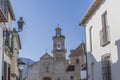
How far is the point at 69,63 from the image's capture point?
7956cm

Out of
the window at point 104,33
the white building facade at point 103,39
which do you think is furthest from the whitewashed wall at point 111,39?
the window at point 104,33

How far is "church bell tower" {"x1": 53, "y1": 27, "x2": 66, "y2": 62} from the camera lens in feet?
242

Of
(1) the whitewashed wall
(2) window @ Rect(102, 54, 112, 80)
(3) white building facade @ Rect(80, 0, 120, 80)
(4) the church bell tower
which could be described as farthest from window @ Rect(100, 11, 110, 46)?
(4) the church bell tower

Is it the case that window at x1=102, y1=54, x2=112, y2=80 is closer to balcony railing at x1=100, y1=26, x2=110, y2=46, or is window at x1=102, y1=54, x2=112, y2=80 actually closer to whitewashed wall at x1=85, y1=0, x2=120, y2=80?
whitewashed wall at x1=85, y1=0, x2=120, y2=80

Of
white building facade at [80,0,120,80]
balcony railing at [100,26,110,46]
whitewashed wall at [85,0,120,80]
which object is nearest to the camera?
whitewashed wall at [85,0,120,80]

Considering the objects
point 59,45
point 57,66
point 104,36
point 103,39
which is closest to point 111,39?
point 104,36

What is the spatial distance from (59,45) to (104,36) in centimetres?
5791

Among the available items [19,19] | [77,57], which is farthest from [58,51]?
[19,19]

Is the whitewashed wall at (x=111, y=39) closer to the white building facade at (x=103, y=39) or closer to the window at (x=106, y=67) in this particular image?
the white building facade at (x=103, y=39)

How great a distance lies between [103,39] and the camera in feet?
57.3

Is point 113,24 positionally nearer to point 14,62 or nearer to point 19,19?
point 19,19

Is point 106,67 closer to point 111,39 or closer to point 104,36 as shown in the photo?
point 104,36

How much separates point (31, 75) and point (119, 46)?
6336cm

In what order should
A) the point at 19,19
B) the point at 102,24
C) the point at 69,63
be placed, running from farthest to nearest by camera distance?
the point at 69,63, the point at 19,19, the point at 102,24
